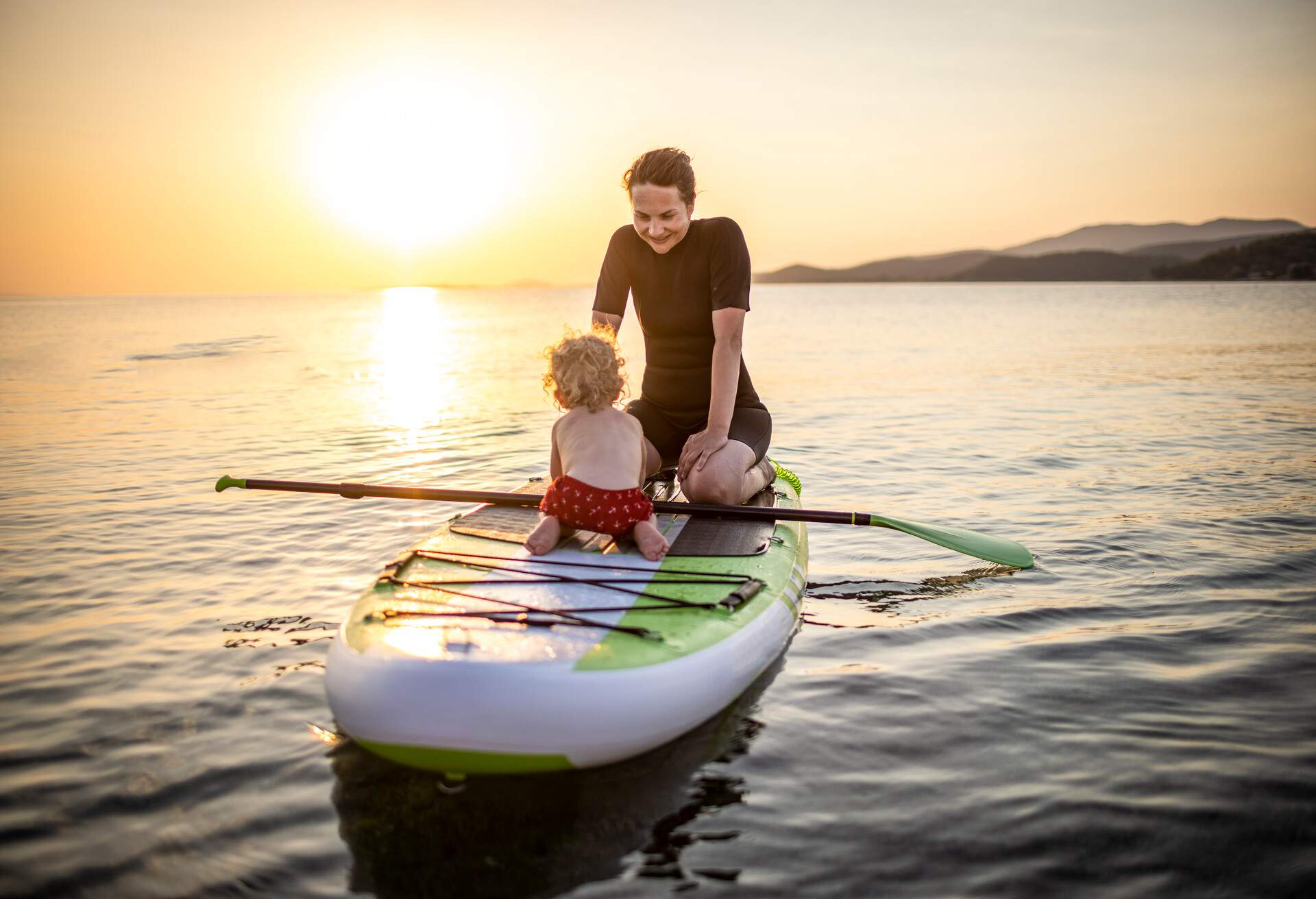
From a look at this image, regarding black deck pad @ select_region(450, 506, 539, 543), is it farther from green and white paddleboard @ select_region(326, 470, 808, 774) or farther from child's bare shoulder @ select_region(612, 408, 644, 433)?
child's bare shoulder @ select_region(612, 408, 644, 433)

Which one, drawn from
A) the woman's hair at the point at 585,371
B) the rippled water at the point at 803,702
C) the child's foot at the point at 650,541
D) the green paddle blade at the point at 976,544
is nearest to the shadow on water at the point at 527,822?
the rippled water at the point at 803,702

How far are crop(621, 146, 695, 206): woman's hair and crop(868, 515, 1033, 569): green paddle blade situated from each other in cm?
267

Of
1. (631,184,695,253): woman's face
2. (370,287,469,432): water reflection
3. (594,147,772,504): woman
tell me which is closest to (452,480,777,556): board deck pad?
(594,147,772,504): woman

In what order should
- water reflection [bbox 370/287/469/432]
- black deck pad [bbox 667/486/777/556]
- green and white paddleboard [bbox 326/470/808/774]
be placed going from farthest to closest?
water reflection [bbox 370/287/469/432]
black deck pad [bbox 667/486/777/556]
green and white paddleboard [bbox 326/470/808/774]

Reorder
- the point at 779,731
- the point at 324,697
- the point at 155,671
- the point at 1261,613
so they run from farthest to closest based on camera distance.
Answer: the point at 1261,613 < the point at 155,671 < the point at 324,697 < the point at 779,731

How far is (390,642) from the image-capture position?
11.7 ft

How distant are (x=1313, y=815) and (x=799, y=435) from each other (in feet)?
33.6

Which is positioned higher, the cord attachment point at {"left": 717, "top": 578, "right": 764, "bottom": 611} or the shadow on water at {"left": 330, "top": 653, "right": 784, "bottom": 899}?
the cord attachment point at {"left": 717, "top": 578, "right": 764, "bottom": 611}

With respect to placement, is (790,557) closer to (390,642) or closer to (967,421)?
(390,642)

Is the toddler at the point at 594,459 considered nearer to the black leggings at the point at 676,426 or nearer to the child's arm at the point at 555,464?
the child's arm at the point at 555,464

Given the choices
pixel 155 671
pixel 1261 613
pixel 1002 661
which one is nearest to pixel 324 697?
pixel 155 671

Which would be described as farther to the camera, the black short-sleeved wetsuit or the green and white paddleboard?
the black short-sleeved wetsuit

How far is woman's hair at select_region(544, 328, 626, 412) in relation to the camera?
4816 mm

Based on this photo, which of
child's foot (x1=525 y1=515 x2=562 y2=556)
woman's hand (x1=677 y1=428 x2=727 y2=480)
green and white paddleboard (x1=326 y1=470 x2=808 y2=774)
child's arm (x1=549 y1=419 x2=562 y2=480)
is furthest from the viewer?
woman's hand (x1=677 y1=428 x2=727 y2=480)
